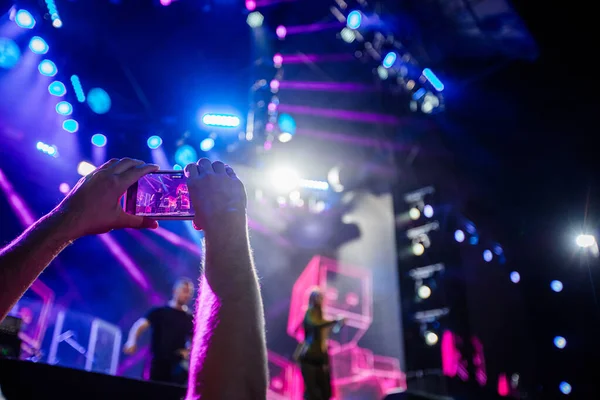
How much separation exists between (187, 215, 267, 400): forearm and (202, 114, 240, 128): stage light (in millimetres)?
6432

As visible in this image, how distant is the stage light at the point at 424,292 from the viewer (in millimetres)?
8188

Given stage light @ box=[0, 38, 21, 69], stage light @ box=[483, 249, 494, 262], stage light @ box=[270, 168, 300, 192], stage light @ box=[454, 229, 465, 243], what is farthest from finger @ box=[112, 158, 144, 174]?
stage light @ box=[270, 168, 300, 192]

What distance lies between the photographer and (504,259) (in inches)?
299

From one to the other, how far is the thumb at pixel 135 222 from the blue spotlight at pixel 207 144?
249 inches

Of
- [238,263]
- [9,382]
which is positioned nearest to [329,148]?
[9,382]

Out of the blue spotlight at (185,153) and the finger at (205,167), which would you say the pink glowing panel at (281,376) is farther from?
the finger at (205,167)

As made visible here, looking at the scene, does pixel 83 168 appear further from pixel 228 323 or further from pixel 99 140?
pixel 228 323

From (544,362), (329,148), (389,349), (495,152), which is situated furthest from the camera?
(329,148)

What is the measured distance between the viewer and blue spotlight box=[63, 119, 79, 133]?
6.31m

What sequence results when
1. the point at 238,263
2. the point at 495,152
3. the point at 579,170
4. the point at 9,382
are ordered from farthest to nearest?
1. the point at 495,152
2. the point at 579,170
3. the point at 9,382
4. the point at 238,263

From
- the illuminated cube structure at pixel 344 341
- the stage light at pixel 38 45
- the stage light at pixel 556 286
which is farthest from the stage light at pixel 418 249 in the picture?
the stage light at pixel 38 45

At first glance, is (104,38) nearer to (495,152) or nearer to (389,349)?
(495,152)

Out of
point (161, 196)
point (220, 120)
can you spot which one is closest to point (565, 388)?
point (220, 120)

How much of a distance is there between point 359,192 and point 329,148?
1389 millimetres
